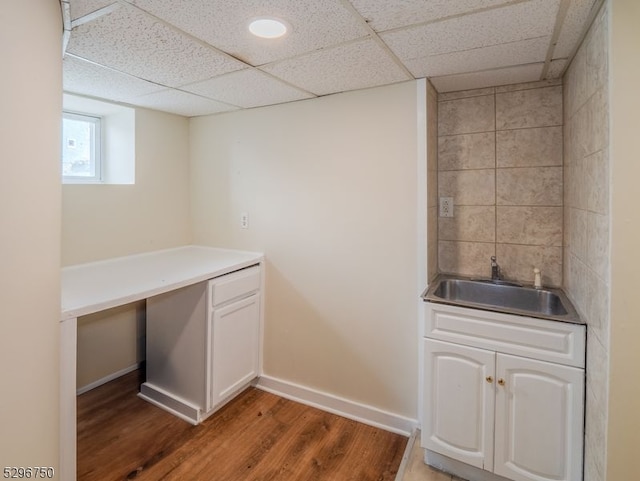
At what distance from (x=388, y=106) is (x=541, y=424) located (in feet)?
5.87

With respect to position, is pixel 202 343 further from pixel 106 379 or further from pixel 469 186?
pixel 469 186

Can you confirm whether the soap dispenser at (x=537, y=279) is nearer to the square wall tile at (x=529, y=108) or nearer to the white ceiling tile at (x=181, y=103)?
the square wall tile at (x=529, y=108)

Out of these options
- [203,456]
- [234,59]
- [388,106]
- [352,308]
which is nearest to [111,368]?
[203,456]

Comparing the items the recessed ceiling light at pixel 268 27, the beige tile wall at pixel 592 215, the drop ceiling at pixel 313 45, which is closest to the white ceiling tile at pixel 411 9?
the drop ceiling at pixel 313 45

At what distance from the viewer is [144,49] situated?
1.60m

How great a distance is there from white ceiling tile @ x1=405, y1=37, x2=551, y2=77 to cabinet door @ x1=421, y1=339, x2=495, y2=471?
1379mm

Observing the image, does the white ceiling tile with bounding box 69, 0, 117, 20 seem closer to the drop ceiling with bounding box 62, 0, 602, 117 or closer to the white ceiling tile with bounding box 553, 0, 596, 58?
the drop ceiling with bounding box 62, 0, 602, 117

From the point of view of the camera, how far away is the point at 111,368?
106 inches

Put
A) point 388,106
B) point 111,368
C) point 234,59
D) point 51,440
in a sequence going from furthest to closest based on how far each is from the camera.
→ point 111,368, point 388,106, point 234,59, point 51,440

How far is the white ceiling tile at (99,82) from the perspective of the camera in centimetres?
182

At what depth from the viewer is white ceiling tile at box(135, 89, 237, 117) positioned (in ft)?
7.61

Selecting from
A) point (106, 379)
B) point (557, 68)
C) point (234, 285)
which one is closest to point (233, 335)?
point (234, 285)

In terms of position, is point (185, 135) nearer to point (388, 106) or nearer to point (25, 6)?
point (388, 106)

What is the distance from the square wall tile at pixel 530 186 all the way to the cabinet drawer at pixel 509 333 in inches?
30.7
